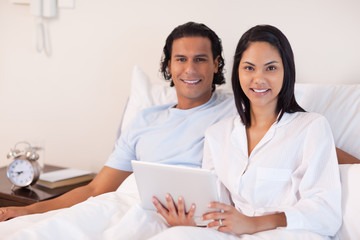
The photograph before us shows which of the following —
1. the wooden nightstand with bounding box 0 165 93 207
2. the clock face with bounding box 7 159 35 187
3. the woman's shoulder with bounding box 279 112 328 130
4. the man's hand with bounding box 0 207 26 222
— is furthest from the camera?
the clock face with bounding box 7 159 35 187

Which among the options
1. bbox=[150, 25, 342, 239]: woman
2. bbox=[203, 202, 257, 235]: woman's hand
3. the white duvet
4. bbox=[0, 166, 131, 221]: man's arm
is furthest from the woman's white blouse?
bbox=[0, 166, 131, 221]: man's arm

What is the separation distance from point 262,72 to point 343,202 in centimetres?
44

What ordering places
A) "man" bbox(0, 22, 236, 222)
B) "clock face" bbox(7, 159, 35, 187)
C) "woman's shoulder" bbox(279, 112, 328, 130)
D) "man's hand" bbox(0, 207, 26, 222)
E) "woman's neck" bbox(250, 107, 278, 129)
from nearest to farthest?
"woman's shoulder" bbox(279, 112, 328, 130) < "woman's neck" bbox(250, 107, 278, 129) < "man's hand" bbox(0, 207, 26, 222) < "man" bbox(0, 22, 236, 222) < "clock face" bbox(7, 159, 35, 187)

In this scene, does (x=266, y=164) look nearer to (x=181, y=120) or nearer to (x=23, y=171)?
(x=181, y=120)

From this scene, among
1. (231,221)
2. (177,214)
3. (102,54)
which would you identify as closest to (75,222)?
(177,214)

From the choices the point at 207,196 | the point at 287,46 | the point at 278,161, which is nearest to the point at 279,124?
the point at 278,161

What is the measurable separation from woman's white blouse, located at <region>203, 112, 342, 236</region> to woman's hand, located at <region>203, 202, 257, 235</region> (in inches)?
4.2

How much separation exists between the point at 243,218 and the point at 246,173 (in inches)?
7.9

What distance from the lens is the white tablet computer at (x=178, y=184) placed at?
1.15 metres

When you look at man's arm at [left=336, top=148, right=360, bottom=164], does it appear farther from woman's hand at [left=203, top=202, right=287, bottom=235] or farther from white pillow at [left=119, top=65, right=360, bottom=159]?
woman's hand at [left=203, top=202, right=287, bottom=235]

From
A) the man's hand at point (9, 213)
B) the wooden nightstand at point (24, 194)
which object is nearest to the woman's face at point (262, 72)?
the man's hand at point (9, 213)

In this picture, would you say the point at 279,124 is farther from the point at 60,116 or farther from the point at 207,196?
the point at 60,116

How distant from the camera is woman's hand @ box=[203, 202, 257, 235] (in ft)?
3.85

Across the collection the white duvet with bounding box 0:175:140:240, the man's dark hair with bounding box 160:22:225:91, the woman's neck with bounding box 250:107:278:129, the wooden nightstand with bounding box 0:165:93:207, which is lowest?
the wooden nightstand with bounding box 0:165:93:207
